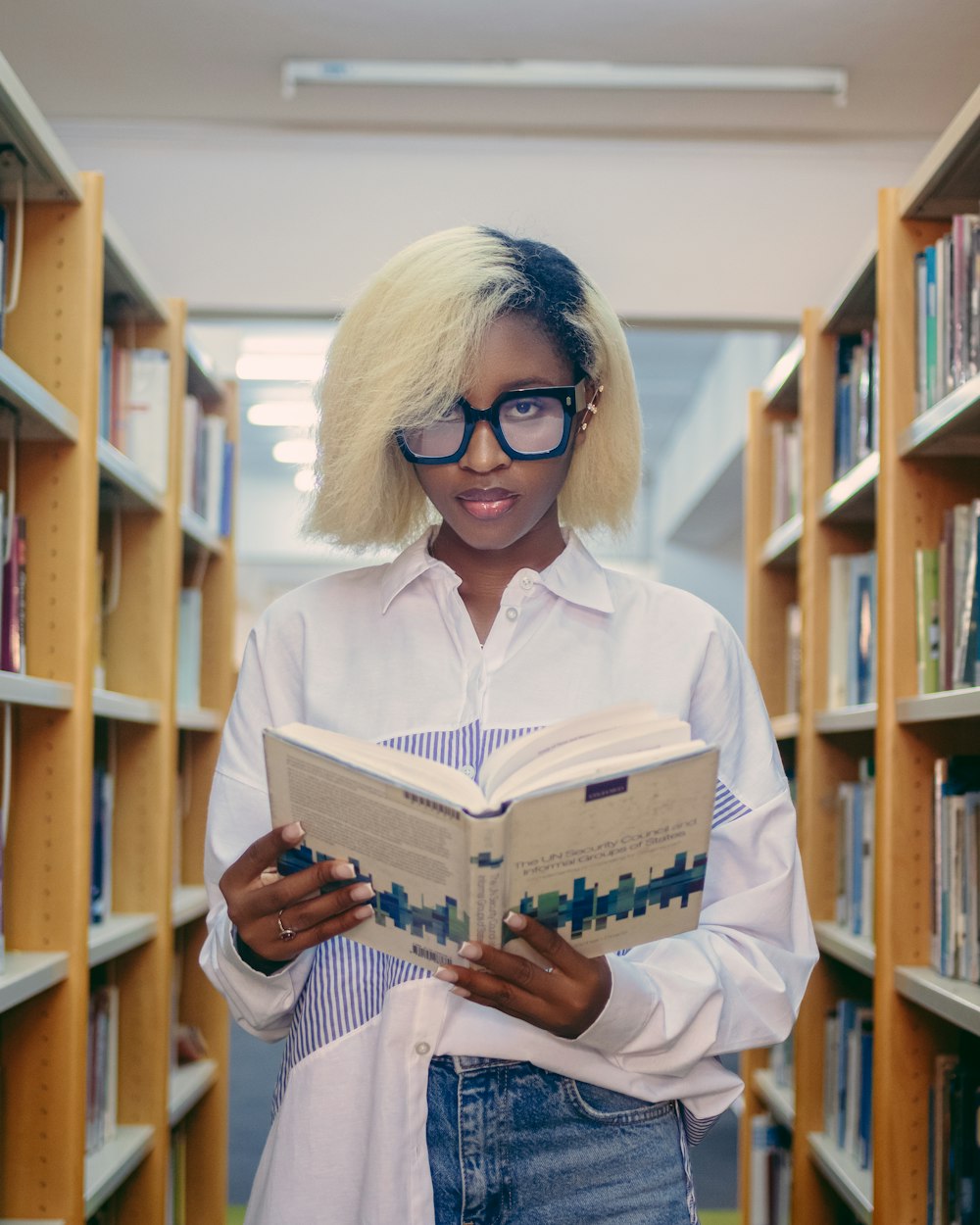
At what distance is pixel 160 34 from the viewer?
10.7 feet

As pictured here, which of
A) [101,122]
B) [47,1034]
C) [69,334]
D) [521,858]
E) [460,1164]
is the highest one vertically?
[101,122]

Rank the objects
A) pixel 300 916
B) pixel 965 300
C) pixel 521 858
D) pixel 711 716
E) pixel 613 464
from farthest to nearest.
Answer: pixel 965 300 → pixel 613 464 → pixel 711 716 → pixel 300 916 → pixel 521 858

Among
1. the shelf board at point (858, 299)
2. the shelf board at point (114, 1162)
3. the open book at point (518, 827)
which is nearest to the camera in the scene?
the open book at point (518, 827)

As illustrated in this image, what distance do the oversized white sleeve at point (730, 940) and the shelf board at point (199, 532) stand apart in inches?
81.0

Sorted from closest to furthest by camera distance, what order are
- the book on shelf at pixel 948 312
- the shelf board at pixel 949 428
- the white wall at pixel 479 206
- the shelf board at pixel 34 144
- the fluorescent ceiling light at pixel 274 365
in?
the shelf board at pixel 34 144, the shelf board at pixel 949 428, the book on shelf at pixel 948 312, the white wall at pixel 479 206, the fluorescent ceiling light at pixel 274 365

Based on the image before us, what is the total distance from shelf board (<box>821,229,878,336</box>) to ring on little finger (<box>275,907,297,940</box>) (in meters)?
1.77

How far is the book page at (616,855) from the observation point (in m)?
1.01

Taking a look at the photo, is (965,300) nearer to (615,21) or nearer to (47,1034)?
(615,21)

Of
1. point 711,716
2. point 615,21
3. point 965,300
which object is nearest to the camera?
point 711,716

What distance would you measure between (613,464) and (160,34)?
2350mm

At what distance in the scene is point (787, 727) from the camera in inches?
127

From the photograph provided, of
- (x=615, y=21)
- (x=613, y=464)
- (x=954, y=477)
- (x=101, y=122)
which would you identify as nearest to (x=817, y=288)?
(x=615, y=21)

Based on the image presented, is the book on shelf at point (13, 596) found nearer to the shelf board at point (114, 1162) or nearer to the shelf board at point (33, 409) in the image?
the shelf board at point (33, 409)

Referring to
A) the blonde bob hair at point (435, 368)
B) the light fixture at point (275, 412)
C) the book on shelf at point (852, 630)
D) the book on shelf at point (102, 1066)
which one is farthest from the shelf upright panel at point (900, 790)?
the light fixture at point (275, 412)
